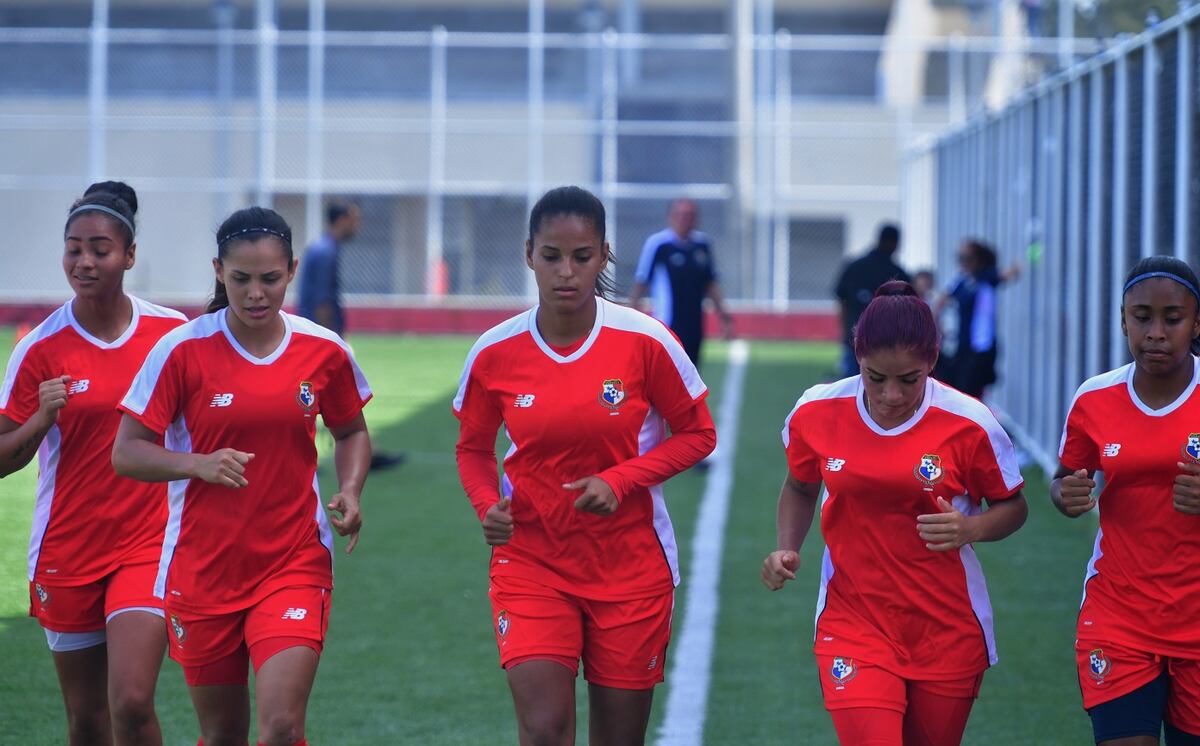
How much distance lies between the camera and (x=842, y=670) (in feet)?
15.4

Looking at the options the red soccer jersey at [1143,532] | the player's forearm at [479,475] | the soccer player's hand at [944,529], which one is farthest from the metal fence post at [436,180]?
the soccer player's hand at [944,529]

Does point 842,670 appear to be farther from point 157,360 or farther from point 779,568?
point 157,360

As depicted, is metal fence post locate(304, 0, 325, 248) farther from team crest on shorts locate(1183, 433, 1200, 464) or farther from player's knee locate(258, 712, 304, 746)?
team crest on shorts locate(1183, 433, 1200, 464)

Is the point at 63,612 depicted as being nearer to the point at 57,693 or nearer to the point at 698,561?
the point at 57,693

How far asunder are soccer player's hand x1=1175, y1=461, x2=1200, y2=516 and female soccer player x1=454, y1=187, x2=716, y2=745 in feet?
4.79

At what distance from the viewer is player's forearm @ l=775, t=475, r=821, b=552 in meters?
4.98

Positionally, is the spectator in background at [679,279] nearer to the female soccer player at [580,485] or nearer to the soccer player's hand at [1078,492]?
the female soccer player at [580,485]

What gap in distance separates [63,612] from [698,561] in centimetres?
526

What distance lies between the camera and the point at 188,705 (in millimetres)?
7062

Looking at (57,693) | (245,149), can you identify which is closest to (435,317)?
(245,149)

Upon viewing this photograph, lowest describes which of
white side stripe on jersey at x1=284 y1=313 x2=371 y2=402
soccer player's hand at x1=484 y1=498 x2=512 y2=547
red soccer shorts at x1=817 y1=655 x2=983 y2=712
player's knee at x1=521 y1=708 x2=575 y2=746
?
player's knee at x1=521 y1=708 x2=575 y2=746

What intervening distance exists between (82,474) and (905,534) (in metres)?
2.71

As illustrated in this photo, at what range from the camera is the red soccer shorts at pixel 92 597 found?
17.5 feet

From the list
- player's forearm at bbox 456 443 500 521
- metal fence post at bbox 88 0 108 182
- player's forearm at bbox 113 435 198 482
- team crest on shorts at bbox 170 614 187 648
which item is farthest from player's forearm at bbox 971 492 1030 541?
metal fence post at bbox 88 0 108 182
